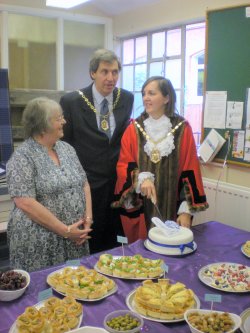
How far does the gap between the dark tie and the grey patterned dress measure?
0.52m

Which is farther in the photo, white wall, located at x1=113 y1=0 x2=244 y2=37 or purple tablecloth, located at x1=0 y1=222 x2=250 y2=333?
white wall, located at x1=113 y1=0 x2=244 y2=37

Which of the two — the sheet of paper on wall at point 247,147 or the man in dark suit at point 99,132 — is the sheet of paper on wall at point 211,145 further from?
the man in dark suit at point 99,132

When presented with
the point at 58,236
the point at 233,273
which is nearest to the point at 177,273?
the point at 233,273

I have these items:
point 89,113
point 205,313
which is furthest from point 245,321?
point 89,113

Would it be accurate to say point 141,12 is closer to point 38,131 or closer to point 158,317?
point 38,131

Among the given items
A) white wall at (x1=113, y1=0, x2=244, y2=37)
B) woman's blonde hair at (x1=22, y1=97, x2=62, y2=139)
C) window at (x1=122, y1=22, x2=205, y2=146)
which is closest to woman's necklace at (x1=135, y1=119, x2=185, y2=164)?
woman's blonde hair at (x1=22, y1=97, x2=62, y2=139)

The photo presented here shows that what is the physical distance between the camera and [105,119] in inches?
104

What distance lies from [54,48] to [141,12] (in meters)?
1.06

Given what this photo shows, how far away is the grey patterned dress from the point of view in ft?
6.58

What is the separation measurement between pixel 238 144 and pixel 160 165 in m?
0.97

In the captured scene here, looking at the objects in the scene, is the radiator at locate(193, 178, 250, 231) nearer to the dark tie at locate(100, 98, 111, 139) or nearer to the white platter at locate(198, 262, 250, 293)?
the dark tie at locate(100, 98, 111, 139)

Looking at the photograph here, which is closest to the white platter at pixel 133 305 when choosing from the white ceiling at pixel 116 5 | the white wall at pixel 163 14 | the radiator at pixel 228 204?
the radiator at pixel 228 204

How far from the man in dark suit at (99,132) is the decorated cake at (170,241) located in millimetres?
699

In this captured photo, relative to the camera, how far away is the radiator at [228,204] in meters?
3.04
